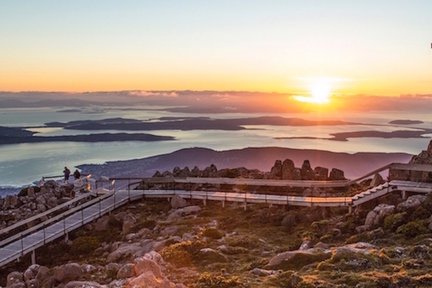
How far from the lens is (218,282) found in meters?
15.6

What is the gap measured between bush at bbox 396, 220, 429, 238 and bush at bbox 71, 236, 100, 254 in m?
13.8

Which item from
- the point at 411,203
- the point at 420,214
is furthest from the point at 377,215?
the point at 420,214

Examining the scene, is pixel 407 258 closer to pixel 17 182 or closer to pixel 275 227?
pixel 275 227

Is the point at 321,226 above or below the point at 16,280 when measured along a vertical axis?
above

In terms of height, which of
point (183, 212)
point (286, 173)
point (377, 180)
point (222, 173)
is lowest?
point (183, 212)

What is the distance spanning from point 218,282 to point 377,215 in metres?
9.92

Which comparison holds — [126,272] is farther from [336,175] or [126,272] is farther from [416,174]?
[336,175]

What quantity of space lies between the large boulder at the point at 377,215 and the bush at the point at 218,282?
340 inches

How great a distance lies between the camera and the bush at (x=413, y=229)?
2020 cm

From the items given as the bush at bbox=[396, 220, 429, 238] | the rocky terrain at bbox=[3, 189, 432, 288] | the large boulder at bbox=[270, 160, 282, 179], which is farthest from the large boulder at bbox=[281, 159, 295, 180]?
the bush at bbox=[396, 220, 429, 238]

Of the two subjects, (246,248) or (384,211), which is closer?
(246,248)

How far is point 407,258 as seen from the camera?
1723cm

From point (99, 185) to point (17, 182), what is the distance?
77.9 metres

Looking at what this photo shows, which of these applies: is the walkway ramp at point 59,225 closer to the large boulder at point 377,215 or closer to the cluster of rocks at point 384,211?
the cluster of rocks at point 384,211
